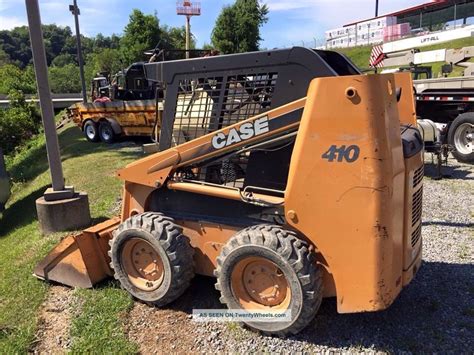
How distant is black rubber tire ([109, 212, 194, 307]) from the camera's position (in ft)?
12.9

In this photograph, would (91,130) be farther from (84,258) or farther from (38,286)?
(84,258)

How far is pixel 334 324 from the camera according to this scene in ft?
12.4

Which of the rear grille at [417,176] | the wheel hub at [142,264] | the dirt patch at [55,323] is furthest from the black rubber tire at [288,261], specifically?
the dirt patch at [55,323]

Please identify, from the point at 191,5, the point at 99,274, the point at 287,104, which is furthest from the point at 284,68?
the point at 191,5

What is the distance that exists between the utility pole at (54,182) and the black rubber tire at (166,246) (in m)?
2.60

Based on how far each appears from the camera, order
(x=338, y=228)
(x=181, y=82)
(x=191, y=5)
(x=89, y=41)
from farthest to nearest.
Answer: (x=89, y=41)
(x=191, y=5)
(x=181, y=82)
(x=338, y=228)

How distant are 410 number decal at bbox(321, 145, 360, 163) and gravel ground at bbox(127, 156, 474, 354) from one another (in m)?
1.42

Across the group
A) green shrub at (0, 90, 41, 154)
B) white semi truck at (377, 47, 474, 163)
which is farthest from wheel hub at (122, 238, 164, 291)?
green shrub at (0, 90, 41, 154)

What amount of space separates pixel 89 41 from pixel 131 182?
114630mm

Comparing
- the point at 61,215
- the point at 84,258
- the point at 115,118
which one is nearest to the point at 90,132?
the point at 115,118

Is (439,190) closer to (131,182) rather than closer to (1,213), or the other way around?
(131,182)

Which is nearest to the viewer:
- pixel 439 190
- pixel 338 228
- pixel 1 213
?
pixel 338 228

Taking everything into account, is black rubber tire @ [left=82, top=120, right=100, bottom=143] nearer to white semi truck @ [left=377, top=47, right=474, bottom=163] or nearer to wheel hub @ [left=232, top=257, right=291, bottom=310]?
white semi truck @ [left=377, top=47, right=474, bottom=163]

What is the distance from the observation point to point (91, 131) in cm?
1744
